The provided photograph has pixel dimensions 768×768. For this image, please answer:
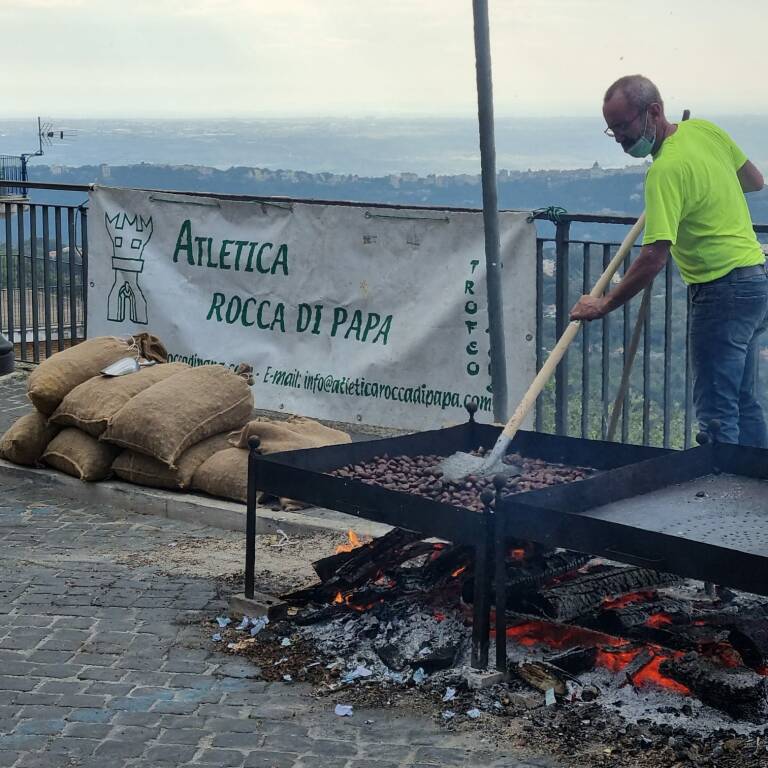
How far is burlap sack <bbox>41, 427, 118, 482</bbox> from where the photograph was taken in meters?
8.85

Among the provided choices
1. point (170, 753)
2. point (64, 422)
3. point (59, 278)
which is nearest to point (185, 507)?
point (64, 422)

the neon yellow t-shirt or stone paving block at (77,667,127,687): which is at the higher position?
the neon yellow t-shirt

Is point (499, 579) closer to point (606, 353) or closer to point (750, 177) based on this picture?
point (750, 177)

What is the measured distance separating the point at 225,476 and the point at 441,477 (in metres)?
2.75

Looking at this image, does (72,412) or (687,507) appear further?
(72,412)

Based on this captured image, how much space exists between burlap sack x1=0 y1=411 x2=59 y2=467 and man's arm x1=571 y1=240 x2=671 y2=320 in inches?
187

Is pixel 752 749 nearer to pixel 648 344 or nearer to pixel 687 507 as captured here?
pixel 687 507

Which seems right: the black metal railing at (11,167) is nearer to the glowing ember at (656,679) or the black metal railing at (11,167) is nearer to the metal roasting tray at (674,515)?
the metal roasting tray at (674,515)

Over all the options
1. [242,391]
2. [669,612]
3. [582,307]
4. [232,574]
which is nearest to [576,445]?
[582,307]

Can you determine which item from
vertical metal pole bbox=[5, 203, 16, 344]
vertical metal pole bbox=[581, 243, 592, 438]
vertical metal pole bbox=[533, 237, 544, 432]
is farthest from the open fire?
vertical metal pole bbox=[5, 203, 16, 344]

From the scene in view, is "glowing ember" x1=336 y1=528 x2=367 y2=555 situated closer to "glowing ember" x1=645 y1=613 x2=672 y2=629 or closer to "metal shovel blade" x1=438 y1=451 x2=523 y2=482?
"metal shovel blade" x1=438 y1=451 x2=523 y2=482

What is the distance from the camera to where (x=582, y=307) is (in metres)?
6.21

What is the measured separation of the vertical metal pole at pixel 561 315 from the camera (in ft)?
29.5

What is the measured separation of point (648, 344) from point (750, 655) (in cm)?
382
